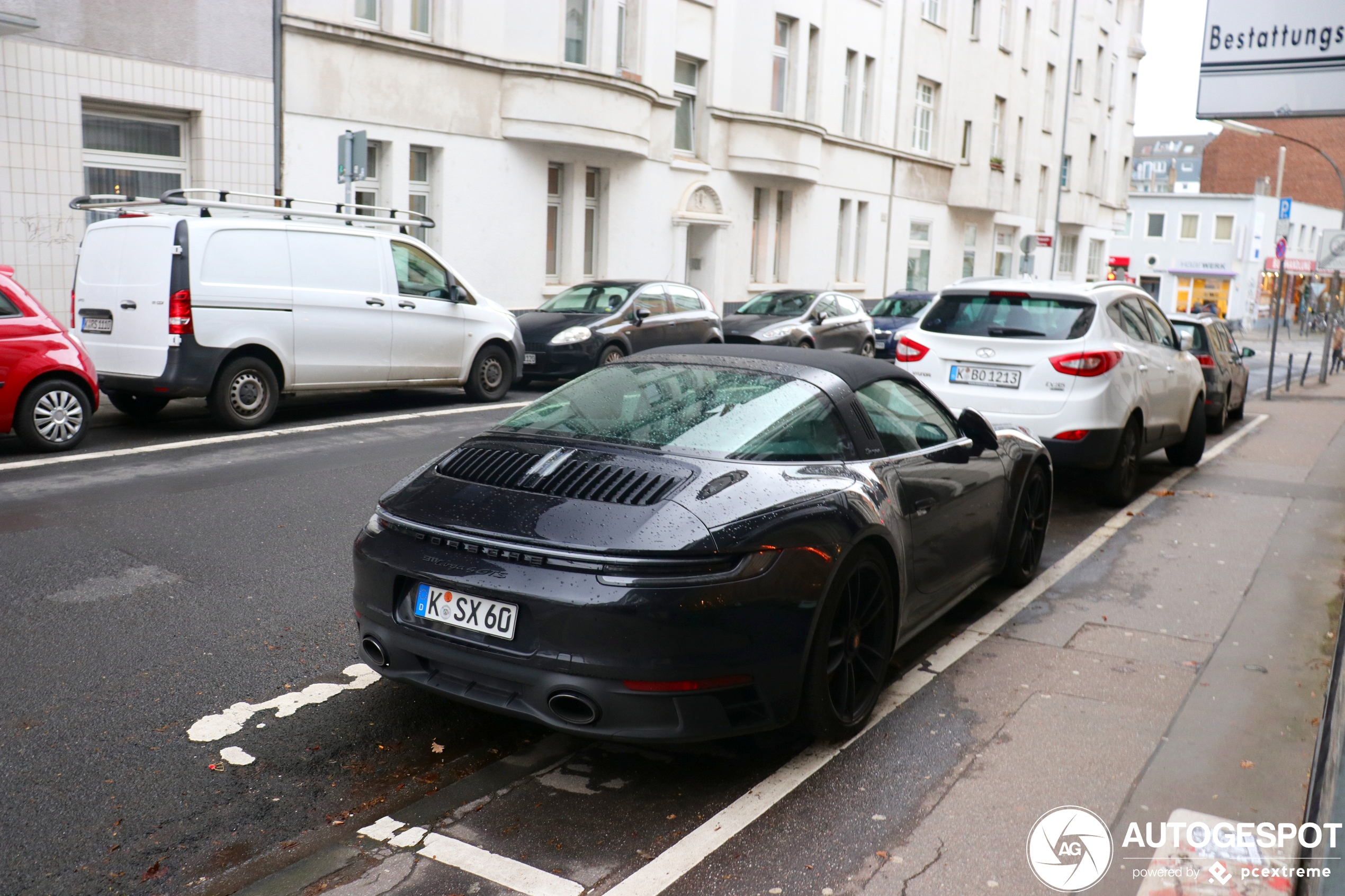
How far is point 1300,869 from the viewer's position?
3.51 m

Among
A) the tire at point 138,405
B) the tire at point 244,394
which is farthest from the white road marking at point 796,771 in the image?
the tire at point 138,405

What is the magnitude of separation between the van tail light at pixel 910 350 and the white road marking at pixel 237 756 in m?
6.39

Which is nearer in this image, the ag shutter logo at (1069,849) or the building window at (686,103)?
the ag shutter logo at (1069,849)

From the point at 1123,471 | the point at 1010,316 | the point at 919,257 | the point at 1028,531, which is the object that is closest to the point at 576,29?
the point at 1010,316

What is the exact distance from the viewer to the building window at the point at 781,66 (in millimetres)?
28406

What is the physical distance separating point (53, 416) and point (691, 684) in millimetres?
7802

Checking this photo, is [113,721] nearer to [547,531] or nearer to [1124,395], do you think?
[547,531]

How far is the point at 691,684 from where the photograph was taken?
3654mm

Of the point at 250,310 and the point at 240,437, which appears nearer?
the point at 240,437

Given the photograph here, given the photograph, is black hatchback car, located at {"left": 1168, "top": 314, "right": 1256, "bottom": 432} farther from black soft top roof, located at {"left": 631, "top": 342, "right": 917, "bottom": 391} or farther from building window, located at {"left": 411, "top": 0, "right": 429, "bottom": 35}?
building window, located at {"left": 411, "top": 0, "right": 429, "bottom": 35}

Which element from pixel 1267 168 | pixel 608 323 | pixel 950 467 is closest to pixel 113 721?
pixel 950 467

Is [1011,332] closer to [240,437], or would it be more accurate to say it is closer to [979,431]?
[979,431]

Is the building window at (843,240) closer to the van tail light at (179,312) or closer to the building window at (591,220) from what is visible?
the building window at (591,220)

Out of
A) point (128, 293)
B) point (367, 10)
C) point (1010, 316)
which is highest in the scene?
point (367, 10)
